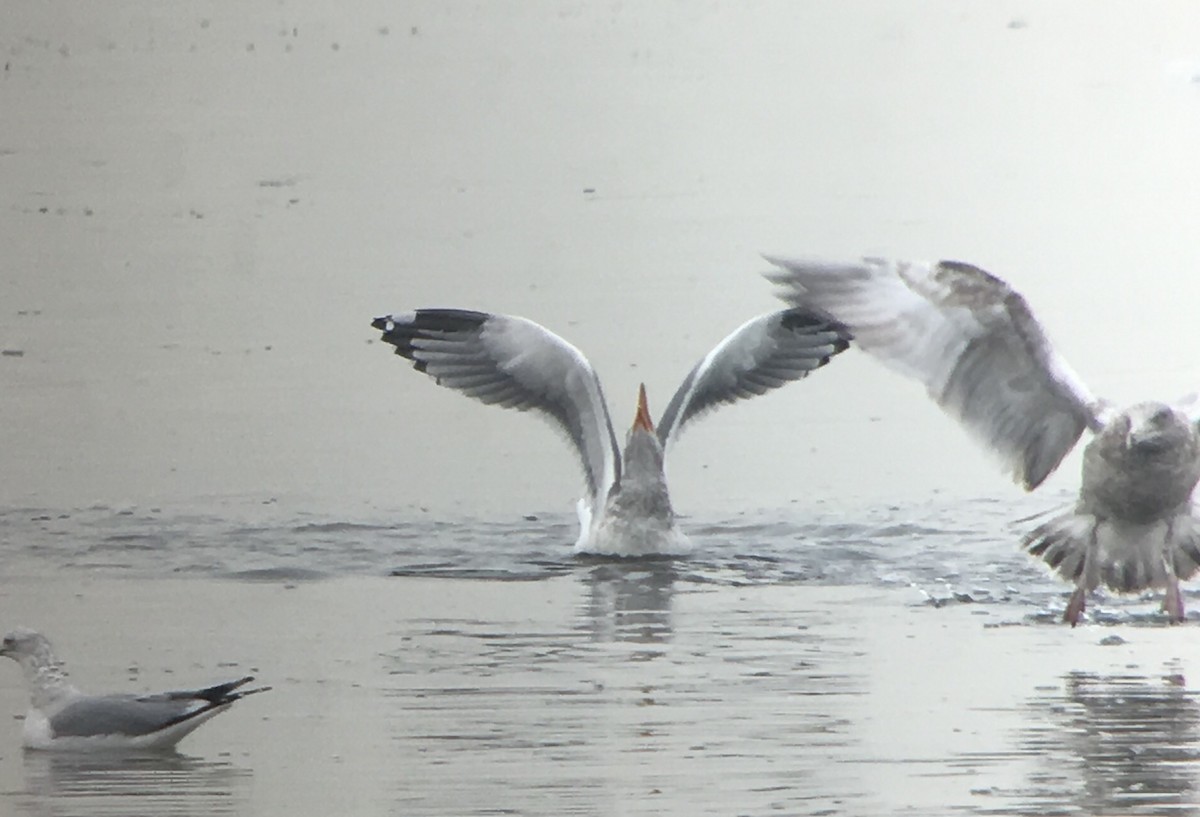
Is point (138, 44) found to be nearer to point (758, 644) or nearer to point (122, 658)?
point (122, 658)

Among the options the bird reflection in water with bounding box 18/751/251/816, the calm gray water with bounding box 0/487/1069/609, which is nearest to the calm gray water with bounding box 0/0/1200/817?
the calm gray water with bounding box 0/487/1069/609

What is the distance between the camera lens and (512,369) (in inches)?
149

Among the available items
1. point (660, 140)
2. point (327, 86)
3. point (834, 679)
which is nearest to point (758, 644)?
point (834, 679)

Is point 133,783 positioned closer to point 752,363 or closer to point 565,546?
point 565,546

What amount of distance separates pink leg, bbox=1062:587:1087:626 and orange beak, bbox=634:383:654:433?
2.67 ft

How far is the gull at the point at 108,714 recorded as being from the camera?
3.32 metres

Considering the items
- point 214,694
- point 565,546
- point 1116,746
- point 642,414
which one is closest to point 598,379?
point 642,414

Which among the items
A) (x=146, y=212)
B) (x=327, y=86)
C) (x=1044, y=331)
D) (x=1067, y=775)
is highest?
(x=327, y=86)

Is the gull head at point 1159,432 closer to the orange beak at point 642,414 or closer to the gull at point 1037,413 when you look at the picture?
the gull at point 1037,413

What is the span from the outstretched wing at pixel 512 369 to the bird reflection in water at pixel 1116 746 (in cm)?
94

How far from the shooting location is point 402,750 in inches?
A: 132

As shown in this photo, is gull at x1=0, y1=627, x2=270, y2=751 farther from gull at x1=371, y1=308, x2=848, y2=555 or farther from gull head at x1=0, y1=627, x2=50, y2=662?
gull at x1=371, y1=308, x2=848, y2=555

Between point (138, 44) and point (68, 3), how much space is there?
0.15 meters

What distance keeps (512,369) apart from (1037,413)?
955mm
